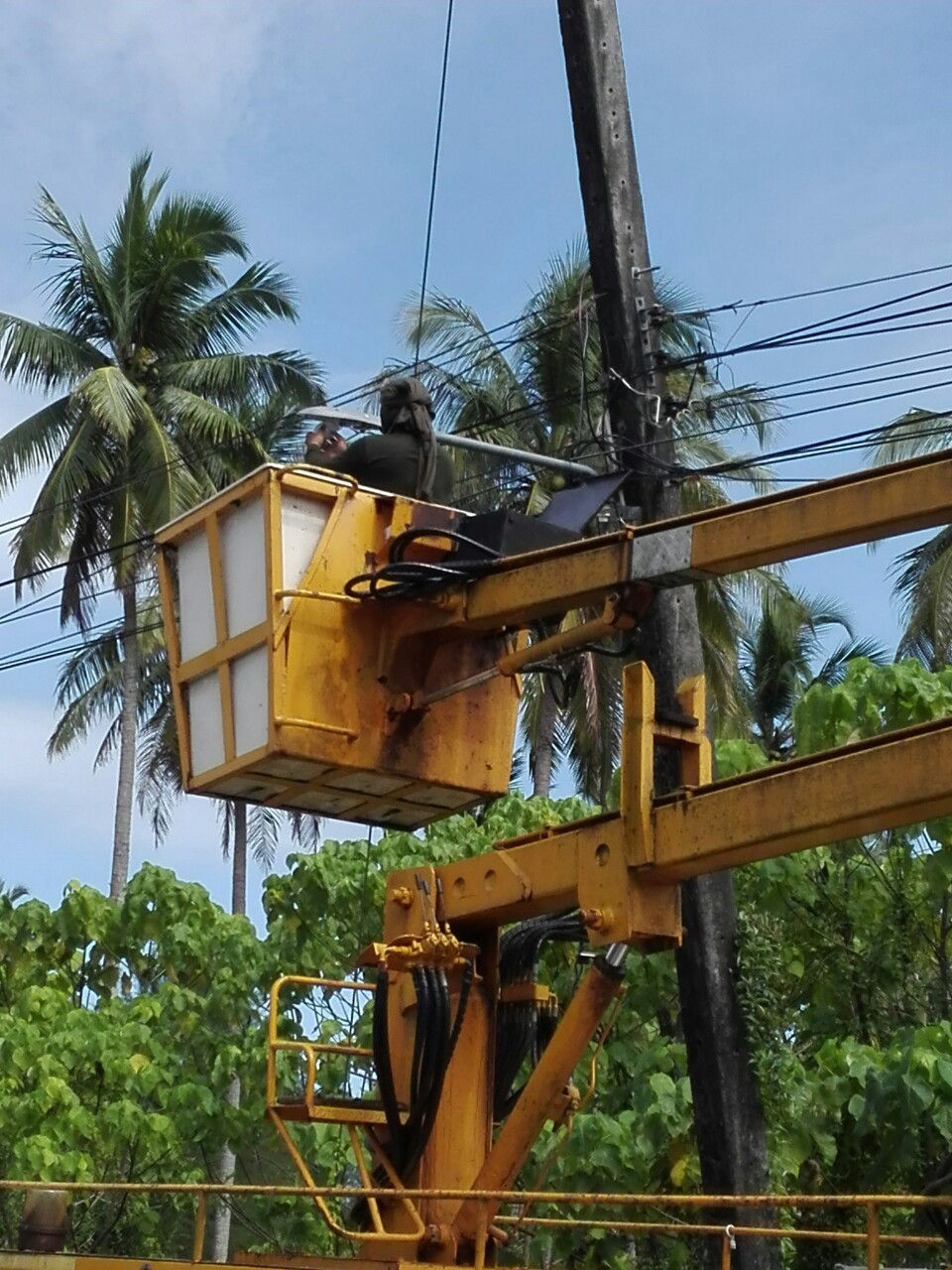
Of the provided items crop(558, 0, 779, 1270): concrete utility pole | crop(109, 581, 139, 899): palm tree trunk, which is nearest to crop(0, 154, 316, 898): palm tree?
crop(109, 581, 139, 899): palm tree trunk

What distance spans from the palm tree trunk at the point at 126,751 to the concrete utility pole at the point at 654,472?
18.6 m

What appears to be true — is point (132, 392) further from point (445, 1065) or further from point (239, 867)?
point (445, 1065)

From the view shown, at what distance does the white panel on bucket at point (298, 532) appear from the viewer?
8.72m

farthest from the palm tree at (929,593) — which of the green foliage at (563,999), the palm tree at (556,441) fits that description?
the green foliage at (563,999)

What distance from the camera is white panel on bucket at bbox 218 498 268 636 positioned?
8805mm

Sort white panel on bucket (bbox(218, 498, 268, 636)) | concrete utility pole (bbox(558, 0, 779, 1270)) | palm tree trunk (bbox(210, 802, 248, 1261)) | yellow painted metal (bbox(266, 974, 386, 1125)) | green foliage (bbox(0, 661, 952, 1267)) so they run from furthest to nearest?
palm tree trunk (bbox(210, 802, 248, 1261)), green foliage (bbox(0, 661, 952, 1267)), concrete utility pole (bbox(558, 0, 779, 1270)), white panel on bucket (bbox(218, 498, 268, 636)), yellow painted metal (bbox(266, 974, 386, 1125))

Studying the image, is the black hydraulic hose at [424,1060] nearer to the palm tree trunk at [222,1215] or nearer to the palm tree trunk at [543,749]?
the palm tree trunk at [222,1215]

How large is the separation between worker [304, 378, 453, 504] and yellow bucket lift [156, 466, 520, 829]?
49 centimetres

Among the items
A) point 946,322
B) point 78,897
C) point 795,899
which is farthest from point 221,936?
point 946,322

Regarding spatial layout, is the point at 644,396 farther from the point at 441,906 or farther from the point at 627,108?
the point at 441,906

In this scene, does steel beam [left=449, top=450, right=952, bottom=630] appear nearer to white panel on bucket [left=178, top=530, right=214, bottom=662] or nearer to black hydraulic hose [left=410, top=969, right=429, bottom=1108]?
white panel on bucket [left=178, top=530, right=214, bottom=662]

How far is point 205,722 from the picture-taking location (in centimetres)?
921

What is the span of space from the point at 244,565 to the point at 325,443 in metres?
1.10

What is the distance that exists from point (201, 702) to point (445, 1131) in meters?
2.30
